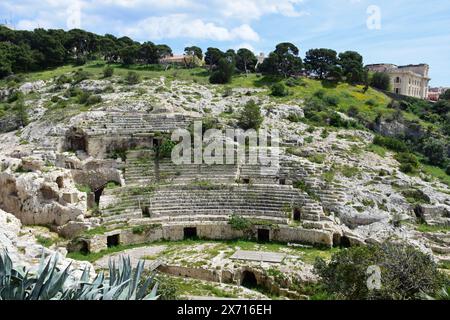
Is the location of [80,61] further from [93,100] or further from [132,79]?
[93,100]

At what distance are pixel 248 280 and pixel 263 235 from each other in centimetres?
352

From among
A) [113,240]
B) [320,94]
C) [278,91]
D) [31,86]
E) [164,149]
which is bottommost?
[113,240]

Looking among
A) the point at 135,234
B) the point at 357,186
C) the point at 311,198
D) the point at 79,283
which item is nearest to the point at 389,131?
the point at 357,186

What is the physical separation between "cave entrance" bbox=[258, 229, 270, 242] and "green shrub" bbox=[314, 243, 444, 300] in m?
6.15

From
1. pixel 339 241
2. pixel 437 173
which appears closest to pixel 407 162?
pixel 437 173

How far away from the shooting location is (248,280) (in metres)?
14.5

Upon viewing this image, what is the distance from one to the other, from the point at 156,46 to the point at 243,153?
Result: 28034mm

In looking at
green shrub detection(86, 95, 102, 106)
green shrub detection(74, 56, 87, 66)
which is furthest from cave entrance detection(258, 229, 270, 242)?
green shrub detection(74, 56, 87, 66)

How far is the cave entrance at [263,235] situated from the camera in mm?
17625

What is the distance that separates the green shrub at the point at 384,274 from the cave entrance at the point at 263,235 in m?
6.15

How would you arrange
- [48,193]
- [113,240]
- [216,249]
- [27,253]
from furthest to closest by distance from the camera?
[48,193]
[113,240]
[216,249]
[27,253]

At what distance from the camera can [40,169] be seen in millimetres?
19516
